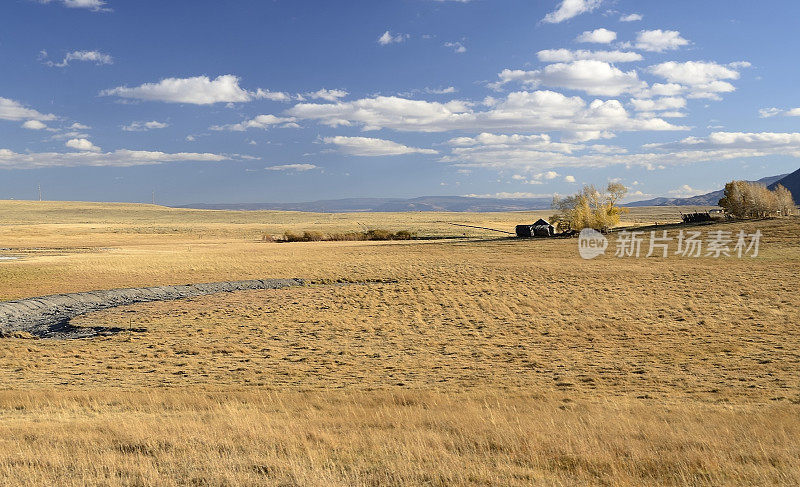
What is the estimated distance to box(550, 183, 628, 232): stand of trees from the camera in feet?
297

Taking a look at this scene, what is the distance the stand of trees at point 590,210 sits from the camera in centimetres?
9038

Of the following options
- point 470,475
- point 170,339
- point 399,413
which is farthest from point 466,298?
point 470,475

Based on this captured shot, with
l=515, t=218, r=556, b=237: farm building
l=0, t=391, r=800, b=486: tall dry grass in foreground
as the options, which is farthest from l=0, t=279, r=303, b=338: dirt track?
l=515, t=218, r=556, b=237: farm building

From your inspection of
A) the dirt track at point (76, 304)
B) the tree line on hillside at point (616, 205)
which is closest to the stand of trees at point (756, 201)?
the tree line on hillside at point (616, 205)

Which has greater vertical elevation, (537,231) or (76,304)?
(537,231)

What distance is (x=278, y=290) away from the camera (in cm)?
3759

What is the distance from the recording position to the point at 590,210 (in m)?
91.5

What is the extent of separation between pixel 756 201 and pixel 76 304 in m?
85.8

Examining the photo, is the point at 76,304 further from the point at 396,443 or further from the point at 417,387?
the point at 396,443

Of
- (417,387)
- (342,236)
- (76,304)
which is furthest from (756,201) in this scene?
(76,304)

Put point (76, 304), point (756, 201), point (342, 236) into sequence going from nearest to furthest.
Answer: point (76, 304) < point (756, 201) < point (342, 236)

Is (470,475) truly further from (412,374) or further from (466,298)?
(466,298)

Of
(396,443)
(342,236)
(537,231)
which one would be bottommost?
(396,443)

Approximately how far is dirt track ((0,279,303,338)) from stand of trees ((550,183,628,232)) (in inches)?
2403
